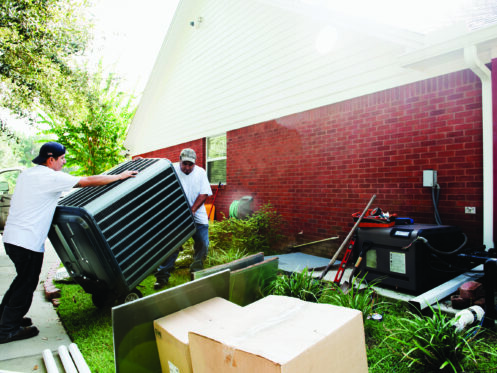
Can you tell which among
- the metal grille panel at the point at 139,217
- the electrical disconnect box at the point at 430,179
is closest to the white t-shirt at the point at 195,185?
the metal grille panel at the point at 139,217

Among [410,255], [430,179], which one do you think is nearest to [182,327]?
[410,255]

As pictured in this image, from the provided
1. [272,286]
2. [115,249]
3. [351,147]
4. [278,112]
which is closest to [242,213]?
[278,112]

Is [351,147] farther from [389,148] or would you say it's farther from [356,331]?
[356,331]

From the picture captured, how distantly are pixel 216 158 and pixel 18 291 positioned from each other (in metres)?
6.66

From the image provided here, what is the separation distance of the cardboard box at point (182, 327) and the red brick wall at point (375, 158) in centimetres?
353

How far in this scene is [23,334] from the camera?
3240 millimetres

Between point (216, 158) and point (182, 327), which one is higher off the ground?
point (216, 158)

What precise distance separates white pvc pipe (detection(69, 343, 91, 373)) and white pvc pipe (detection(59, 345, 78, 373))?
3 centimetres

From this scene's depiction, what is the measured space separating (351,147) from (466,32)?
2226 millimetres

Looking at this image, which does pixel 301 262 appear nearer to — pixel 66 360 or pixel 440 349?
pixel 440 349

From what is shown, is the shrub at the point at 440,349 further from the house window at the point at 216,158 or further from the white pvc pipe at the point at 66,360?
the house window at the point at 216,158

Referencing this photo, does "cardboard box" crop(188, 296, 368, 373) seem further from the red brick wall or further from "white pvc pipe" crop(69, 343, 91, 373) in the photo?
the red brick wall

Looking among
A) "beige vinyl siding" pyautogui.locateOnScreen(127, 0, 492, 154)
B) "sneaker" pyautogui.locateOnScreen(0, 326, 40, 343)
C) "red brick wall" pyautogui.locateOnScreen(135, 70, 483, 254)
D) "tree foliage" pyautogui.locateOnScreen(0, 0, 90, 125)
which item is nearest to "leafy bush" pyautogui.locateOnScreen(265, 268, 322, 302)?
"red brick wall" pyautogui.locateOnScreen(135, 70, 483, 254)

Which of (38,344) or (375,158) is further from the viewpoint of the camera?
(375,158)
